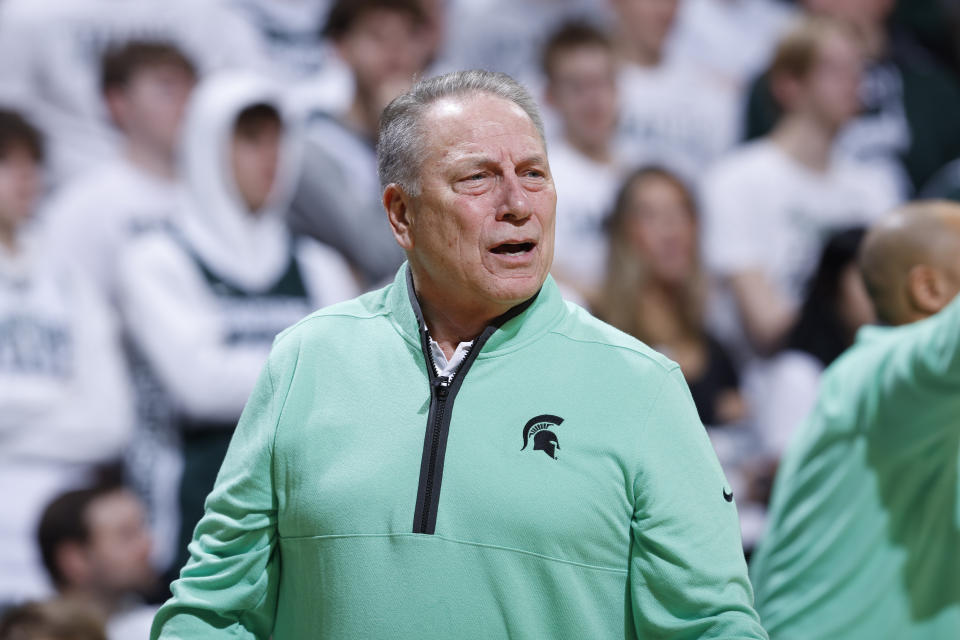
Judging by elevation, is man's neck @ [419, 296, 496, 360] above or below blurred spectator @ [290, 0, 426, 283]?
below

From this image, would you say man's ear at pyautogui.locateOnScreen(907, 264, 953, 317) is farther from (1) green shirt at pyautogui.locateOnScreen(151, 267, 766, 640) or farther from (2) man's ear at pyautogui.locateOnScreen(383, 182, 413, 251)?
(2) man's ear at pyautogui.locateOnScreen(383, 182, 413, 251)

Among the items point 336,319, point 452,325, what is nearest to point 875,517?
point 452,325

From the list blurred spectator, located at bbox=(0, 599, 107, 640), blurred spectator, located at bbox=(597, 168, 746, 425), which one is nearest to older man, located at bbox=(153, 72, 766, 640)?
blurred spectator, located at bbox=(0, 599, 107, 640)

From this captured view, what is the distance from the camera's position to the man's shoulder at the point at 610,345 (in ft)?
5.89

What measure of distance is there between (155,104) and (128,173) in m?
0.32

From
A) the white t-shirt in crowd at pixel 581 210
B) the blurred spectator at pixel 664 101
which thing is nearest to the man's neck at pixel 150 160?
the white t-shirt in crowd at pixel 581 210

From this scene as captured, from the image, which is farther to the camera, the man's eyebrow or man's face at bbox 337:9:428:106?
man's face at bbox 337:9:428:106

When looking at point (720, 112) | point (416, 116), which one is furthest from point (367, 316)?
point (720, 112)

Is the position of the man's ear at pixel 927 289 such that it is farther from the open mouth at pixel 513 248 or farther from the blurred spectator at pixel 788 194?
the blurred spectator at pixel 788 194

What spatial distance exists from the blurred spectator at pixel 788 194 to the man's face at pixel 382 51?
158 cm

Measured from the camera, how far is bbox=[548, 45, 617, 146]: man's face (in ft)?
19.2

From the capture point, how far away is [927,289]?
2.93m

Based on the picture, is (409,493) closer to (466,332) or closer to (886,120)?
(466,332)

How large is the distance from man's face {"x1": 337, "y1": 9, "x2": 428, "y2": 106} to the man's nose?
3703mm
